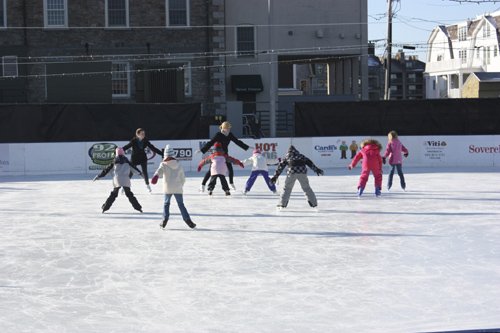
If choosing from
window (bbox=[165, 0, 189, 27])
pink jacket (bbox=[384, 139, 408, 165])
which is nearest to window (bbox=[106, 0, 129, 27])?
window (bbox=[165, 0, 189, 27])

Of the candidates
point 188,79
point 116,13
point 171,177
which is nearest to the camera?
point 171,177

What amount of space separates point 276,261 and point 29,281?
10.1ft

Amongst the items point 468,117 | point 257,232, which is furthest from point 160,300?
point 468,117

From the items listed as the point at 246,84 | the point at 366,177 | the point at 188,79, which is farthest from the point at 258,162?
the point at 246,84

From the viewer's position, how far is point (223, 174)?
17344mm

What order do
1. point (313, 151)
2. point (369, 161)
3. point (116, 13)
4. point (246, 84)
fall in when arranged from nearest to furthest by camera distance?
point (369, 161), point (313, 151), point (116, 13), point (246, 84)

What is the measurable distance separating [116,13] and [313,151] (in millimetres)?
14222

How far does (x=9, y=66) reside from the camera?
3516 centimetres

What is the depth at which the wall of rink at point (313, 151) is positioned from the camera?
24719 mm

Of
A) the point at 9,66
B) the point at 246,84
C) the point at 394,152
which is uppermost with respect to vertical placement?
the point at 9,66

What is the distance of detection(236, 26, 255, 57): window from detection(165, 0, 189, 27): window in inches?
113

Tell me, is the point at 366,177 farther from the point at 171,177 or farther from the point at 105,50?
the point at 105,50

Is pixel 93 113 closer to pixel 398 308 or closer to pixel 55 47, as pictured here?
pixel 55 47

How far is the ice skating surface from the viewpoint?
7.34m
